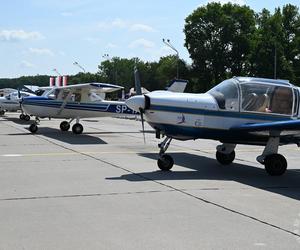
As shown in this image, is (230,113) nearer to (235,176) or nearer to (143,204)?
(235,176)

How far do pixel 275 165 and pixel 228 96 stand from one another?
6.21 feet

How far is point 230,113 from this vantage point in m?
11.4

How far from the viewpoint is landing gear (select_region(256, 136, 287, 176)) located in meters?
10.8

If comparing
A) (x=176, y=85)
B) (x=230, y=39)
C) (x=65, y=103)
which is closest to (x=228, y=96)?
(x=176, y=85)

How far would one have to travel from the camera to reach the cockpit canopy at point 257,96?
11438 millimetres

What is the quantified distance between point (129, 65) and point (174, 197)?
165 metres

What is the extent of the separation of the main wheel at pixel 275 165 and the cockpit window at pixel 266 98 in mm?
1275

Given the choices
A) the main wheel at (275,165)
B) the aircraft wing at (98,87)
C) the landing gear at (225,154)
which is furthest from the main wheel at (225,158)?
the aircraft wing at (98,87)

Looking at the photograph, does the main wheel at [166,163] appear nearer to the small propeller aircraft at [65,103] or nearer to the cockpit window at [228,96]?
the cockpit window at [228,96]

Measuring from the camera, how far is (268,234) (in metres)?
5.99

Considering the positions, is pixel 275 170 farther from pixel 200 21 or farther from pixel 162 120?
pixel 200 21

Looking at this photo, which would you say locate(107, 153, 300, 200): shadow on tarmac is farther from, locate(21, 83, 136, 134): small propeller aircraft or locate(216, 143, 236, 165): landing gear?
locate(21, 83, 136, 134): small propeller aircraft

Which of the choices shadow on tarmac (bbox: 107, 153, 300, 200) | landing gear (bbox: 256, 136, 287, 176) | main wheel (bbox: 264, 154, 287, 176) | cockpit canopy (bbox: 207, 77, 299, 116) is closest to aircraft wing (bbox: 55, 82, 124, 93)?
shadow on tarmac (bbox: 107, 153, 300, 200)

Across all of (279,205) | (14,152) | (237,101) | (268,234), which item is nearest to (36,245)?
(268,234)
